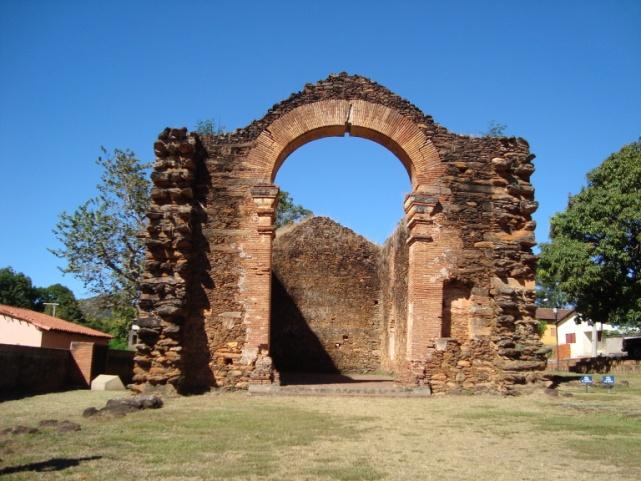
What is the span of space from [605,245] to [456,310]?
1123 centimetres

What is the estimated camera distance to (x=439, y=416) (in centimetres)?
951

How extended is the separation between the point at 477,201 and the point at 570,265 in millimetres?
10448

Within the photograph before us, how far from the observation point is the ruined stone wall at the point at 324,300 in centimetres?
2266

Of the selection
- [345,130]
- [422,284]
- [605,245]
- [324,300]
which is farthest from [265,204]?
[605,245]

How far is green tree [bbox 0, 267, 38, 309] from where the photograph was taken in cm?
5456

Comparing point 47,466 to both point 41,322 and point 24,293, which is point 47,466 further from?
point 24,293

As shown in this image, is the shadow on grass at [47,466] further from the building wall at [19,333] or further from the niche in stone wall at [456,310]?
the building wall at [19,333]

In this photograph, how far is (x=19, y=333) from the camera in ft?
76.8

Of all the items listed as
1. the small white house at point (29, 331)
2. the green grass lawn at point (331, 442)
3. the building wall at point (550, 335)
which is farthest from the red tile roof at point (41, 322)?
the building wall at point (550, 335)

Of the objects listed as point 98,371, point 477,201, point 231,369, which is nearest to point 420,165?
point 477,201

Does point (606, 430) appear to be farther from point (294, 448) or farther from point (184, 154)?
point (184, 154)

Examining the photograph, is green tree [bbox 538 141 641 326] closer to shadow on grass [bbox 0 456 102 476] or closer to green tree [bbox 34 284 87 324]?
shadow on grass [bbox 0 456 102 476]

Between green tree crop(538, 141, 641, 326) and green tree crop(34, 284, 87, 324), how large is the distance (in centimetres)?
3367

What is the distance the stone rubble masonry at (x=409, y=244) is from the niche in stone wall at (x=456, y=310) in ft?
0.07
